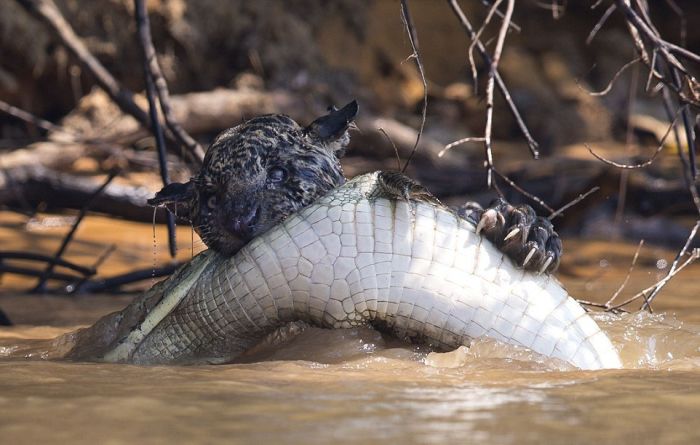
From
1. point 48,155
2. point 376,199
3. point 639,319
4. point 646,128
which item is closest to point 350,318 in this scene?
point 376,199

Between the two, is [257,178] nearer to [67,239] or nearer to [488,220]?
[488,220]

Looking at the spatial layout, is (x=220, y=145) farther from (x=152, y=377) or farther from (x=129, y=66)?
(x=129, y=66)

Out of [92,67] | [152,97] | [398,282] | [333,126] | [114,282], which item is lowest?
[398,282]

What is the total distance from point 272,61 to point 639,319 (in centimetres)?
778

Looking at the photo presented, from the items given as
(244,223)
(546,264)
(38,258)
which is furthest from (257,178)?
(38,258)

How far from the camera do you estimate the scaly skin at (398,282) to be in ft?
8.82

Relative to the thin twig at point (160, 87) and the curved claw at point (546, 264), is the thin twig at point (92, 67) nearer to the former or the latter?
the thin twig at point (160, 87)

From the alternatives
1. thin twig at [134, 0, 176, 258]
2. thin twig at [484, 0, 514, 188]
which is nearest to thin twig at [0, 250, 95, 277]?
thin twig at [134, 0, 176, 258]

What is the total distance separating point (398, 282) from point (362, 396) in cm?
44

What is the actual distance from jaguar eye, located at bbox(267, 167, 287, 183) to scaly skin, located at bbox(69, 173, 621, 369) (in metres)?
0.26

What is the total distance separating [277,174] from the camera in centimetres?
305

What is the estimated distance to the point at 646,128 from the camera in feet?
44.4

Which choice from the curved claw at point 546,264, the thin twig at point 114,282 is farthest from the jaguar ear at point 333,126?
the thin twig at point 114,282

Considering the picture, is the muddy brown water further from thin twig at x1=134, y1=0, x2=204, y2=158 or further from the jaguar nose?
thin twig at x1=134, y1=0, x2=204, y2=158
